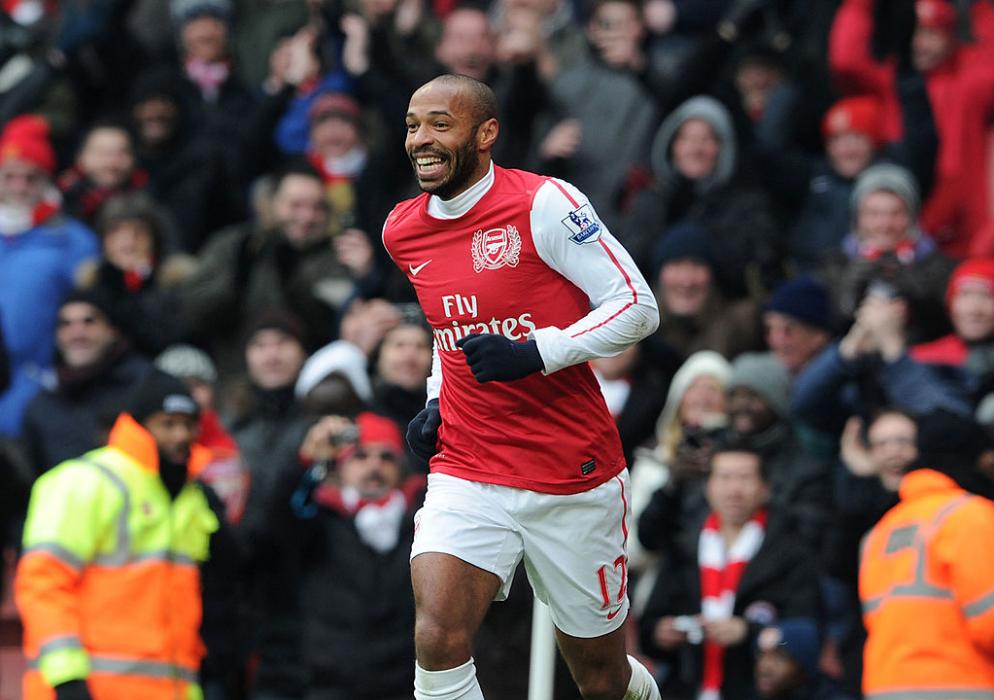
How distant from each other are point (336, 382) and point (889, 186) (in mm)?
3203

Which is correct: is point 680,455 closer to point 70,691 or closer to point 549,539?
point 549,539

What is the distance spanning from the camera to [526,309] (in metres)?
6.70

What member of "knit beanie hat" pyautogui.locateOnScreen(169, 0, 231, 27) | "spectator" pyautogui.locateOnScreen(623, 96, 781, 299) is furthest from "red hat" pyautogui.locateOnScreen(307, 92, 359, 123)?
"spectator" pyautogui.locateOnScreen(623, 96, 781, 299)

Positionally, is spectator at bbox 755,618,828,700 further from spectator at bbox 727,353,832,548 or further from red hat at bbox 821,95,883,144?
red hat at bbox 821,95,883,144

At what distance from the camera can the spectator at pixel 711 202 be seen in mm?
11219

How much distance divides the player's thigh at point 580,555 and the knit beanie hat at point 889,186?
4.32m

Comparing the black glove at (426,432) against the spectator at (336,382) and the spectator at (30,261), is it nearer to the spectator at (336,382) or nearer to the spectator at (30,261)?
the spectator at (336,382)

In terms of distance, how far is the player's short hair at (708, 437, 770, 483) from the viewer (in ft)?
30.1

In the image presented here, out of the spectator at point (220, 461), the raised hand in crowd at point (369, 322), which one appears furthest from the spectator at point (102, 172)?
the raised hand in crowd at point (369, 322)

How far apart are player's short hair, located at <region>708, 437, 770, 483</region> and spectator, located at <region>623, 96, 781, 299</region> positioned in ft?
6.69

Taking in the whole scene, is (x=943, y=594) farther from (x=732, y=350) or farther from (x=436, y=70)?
(x=436, y=70)

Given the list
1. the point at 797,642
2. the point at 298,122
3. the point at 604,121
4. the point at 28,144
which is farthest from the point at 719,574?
the point at 28,144

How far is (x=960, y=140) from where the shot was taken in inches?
471

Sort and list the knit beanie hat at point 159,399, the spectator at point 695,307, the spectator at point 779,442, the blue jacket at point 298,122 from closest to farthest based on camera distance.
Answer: the knit beanie hat at point 159,399
the spectator at point 779,442
the spectator at point 695,307
the blue jacket at point 298,122
